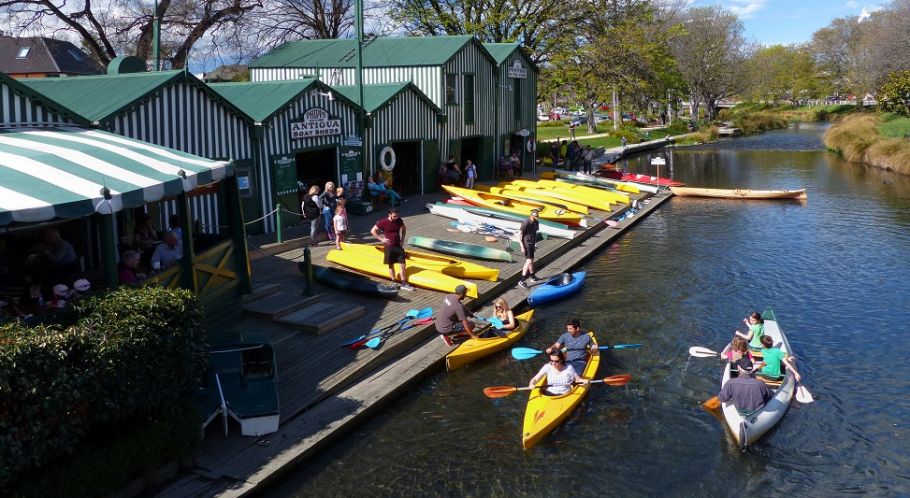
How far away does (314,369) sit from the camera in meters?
11.9

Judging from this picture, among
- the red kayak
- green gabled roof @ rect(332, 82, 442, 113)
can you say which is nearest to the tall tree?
the red kayak

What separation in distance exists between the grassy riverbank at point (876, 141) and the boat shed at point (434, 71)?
24157 mm

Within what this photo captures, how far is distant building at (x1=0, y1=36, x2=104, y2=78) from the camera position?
55500 mm

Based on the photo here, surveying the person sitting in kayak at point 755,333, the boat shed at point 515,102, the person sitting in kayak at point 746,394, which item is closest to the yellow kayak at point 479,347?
the person sitting in kayak at point 755,333

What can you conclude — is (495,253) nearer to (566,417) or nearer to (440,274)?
(440,274)

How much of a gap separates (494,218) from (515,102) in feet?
45.0

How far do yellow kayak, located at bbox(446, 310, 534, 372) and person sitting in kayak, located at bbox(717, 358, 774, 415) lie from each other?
420 cm

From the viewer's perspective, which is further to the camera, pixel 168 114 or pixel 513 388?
pixel 168 114

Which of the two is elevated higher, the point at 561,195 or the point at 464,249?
the point at 561,195

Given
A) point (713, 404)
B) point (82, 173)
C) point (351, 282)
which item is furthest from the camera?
point (351, 282)

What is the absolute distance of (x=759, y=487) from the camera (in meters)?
9.63

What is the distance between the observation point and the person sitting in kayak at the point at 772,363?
12211 millimetres

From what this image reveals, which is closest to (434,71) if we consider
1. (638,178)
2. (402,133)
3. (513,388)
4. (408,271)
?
(402,133)

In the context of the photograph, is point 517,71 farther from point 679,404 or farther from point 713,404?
point 713,404
